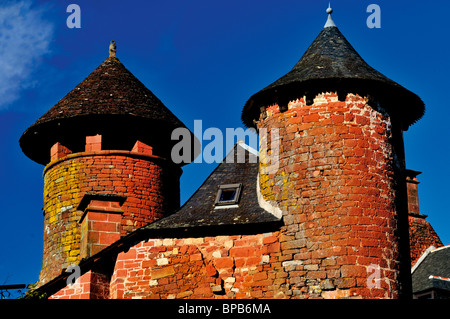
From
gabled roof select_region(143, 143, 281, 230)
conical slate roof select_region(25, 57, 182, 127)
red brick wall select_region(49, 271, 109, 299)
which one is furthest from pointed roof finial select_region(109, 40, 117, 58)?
red brick wall select_region(49, 271, 109, 299)

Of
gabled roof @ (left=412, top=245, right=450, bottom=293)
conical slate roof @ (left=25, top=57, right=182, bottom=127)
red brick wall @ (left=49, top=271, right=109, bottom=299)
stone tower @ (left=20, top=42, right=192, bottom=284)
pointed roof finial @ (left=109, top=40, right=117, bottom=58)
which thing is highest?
pointed roof finial @ (left=109, top=40, right=117, bottom=58)

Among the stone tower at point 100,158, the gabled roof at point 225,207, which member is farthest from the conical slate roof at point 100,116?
the gabled roof at point 225,207

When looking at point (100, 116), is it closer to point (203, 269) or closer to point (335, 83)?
point (203, 269)

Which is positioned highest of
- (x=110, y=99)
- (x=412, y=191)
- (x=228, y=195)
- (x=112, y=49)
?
(x=112, y=49)

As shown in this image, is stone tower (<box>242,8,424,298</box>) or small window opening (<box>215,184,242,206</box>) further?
small window opening (<box>215,184,242,206</box>)

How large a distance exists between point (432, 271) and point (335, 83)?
7091mm

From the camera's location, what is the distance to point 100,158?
73.6 ft

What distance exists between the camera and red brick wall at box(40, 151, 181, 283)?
21.9m

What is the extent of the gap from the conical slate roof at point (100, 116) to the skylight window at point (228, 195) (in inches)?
157

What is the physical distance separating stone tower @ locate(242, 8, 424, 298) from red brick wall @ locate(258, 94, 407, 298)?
2 cm

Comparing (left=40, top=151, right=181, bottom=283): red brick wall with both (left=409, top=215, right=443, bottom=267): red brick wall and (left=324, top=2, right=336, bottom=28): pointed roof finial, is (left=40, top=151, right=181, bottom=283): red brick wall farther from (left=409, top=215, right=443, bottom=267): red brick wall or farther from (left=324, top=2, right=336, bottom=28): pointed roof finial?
(left=409, top=215, right=443, bottom=267): red brick wall

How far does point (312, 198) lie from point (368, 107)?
2.31 meters

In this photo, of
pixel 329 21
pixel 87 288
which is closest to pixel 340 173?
pixel 329 21
